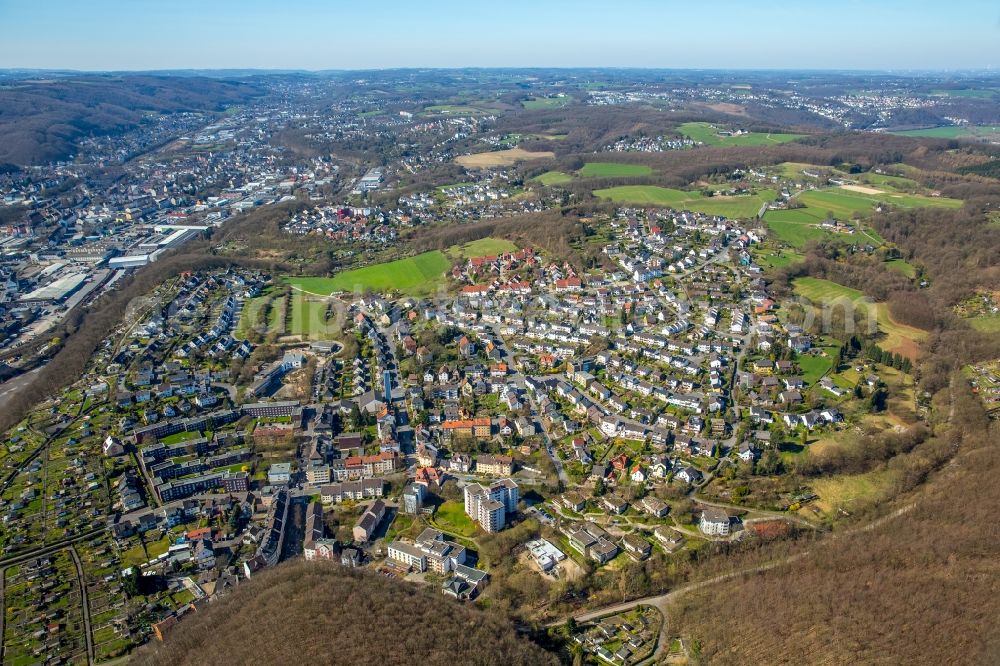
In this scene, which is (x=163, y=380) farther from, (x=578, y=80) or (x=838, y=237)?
(x=578, y=80)

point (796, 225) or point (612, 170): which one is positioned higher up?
point (612, 170)

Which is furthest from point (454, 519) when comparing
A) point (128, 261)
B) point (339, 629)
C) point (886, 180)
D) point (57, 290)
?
point (886, 180)

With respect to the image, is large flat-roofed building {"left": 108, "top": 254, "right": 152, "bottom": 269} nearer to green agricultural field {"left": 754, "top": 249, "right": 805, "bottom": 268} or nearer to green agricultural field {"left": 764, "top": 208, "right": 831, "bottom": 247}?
green agricultural field {"left": 754, "top": 249, "right": 805, "bottom": 268}

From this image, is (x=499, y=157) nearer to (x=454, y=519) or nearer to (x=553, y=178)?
(x=553, y=178)

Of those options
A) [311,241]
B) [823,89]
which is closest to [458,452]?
[311,241]

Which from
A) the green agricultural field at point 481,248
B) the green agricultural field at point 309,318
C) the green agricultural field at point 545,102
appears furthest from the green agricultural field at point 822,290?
the green agricultural field at point 545,102

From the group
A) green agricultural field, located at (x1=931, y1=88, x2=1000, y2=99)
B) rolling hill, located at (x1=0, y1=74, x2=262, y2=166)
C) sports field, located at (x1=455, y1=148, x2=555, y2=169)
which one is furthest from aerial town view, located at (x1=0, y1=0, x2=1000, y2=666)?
green agricultural field, located at (x1=931, y1=88, x2=1000, y2=99)
